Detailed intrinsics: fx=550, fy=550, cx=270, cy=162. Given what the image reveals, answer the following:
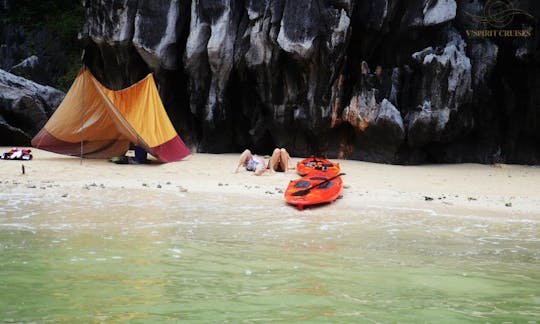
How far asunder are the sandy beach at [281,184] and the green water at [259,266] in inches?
29.3

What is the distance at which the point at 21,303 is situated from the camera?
2.88m

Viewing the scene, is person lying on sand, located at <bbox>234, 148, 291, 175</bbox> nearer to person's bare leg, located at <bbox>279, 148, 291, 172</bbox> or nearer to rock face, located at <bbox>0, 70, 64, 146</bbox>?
person's bare leg, located at <bbox>279, 148, 291, 172</bbox>

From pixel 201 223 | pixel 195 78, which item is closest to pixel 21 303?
pixel 201 223

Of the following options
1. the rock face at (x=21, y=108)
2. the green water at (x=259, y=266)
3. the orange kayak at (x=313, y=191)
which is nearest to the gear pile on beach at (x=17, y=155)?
the rock face at (x=21, y=108)

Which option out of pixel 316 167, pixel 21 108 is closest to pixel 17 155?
pixel 21 108

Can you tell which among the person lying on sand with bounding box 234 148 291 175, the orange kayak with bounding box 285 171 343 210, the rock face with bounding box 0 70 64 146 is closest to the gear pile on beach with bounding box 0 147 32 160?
the rock face with bounding box 0 70 64 146

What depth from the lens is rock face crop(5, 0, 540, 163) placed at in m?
12.5

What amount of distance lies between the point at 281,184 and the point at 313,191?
1.84m

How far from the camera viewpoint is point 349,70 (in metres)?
13.7

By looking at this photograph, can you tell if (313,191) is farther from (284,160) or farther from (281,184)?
(284,160)

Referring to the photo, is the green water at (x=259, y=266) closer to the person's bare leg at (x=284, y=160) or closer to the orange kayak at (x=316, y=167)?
the orange kayak at (x=316, y=167)

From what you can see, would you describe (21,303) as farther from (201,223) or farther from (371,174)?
(371,174)

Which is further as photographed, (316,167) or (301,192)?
(316,167)

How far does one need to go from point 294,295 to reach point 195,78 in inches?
466
